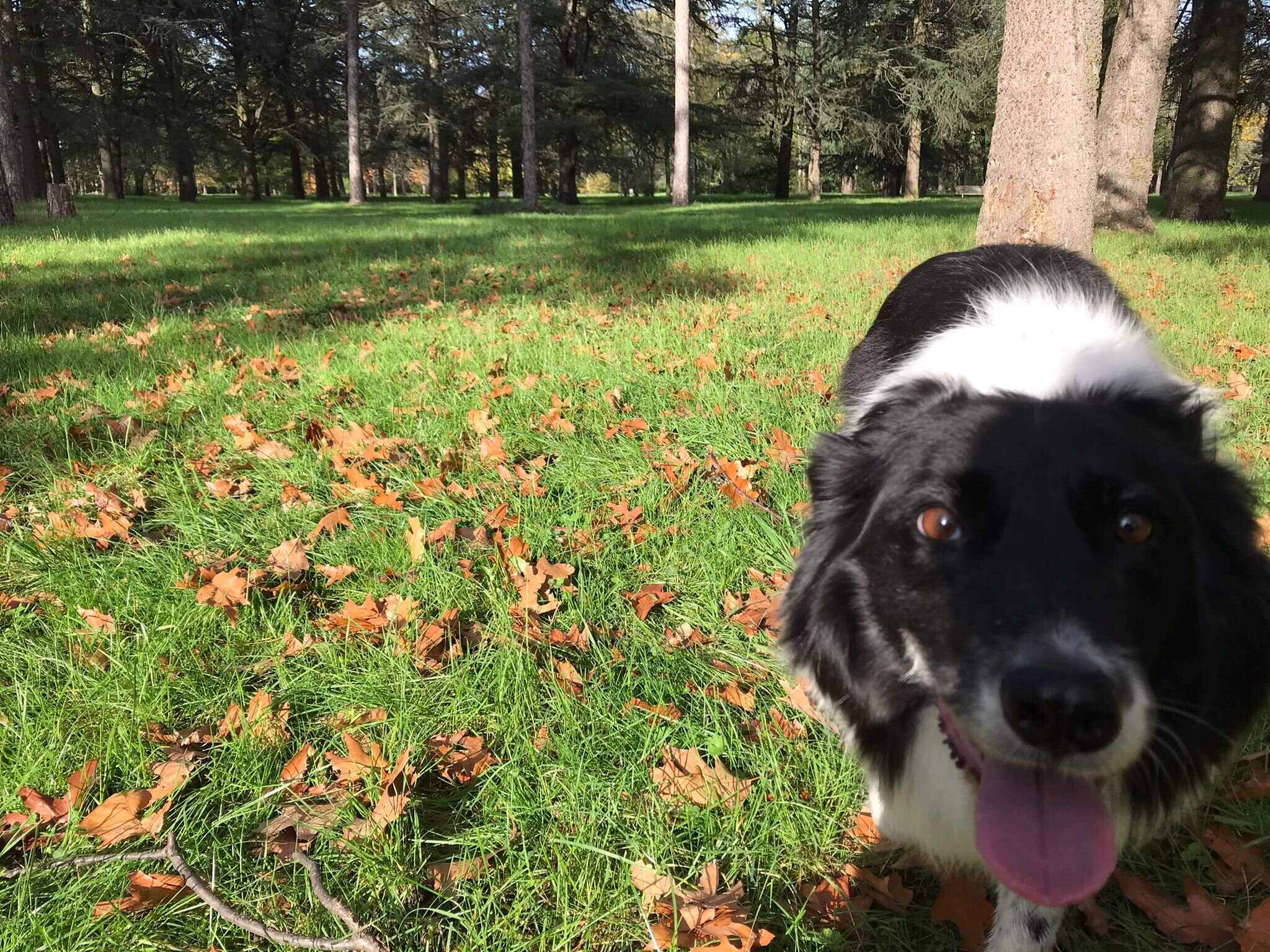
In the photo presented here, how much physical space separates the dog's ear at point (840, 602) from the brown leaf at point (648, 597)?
734mm

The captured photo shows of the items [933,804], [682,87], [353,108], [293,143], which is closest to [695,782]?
[933,804]

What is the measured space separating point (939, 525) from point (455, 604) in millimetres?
1770

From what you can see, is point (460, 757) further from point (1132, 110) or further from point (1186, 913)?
point (1132, 110)

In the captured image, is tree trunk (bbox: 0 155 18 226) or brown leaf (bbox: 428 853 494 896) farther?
tree trunk (bbox: 0 155 18 226)

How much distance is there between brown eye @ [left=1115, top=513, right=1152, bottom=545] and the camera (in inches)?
63.4

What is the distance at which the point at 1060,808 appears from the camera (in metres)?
1.56

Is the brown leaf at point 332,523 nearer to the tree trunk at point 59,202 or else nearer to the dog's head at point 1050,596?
the dog's head at point 1050,596

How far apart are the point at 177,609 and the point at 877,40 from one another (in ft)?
124

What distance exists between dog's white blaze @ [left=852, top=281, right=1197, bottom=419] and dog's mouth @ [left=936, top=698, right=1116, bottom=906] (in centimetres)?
101

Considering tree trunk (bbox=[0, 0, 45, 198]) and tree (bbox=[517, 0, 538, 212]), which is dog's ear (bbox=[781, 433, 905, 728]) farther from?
tree trunk (bbox=[0, 0, 45, 198])

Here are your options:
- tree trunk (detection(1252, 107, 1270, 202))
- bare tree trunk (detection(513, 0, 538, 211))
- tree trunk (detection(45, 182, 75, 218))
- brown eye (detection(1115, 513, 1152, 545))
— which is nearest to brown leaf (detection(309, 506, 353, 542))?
brown eye (detection(1115, 513, 1152, 545))

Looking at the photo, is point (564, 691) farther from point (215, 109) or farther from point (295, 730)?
point (215, 109)

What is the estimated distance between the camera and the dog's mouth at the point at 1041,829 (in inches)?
58.7

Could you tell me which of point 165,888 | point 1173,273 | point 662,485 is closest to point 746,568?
point 662,485
